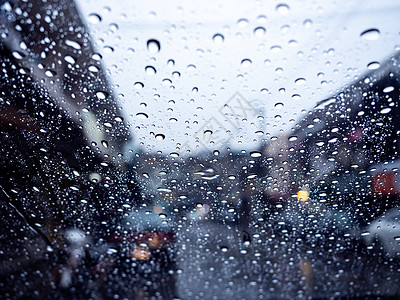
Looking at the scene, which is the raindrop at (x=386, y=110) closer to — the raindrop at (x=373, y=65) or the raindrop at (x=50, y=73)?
the raindrop at (x=373, y=65)

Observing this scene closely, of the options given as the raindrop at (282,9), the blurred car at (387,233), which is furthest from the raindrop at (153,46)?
the blurred car at (387,233)

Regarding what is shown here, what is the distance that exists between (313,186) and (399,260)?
117 cm

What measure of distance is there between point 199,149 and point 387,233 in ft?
5.19

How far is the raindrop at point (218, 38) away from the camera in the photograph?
868 millimetres

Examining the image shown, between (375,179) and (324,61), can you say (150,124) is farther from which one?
Answer: (375,179)

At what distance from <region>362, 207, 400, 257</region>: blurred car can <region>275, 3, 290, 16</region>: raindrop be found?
1.56 metres

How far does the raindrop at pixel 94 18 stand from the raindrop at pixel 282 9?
0.63 meters

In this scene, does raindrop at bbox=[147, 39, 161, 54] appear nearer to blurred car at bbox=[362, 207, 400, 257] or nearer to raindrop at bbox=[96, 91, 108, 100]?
raindrop at bbox=[96, 91, 108, 100]

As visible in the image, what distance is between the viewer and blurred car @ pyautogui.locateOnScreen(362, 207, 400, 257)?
164 centimetres

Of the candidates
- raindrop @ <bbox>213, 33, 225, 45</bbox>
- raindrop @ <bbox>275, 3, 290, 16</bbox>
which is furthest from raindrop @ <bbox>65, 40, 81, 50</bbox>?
raindrop @ <bbox>275, 3, 290, 16</bbox>

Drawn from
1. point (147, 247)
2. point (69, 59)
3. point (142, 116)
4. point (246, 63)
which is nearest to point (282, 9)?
point (246, 63)

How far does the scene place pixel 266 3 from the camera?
2.60ft

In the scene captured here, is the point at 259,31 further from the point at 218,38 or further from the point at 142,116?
the point at 142,116

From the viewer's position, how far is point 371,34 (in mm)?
864
